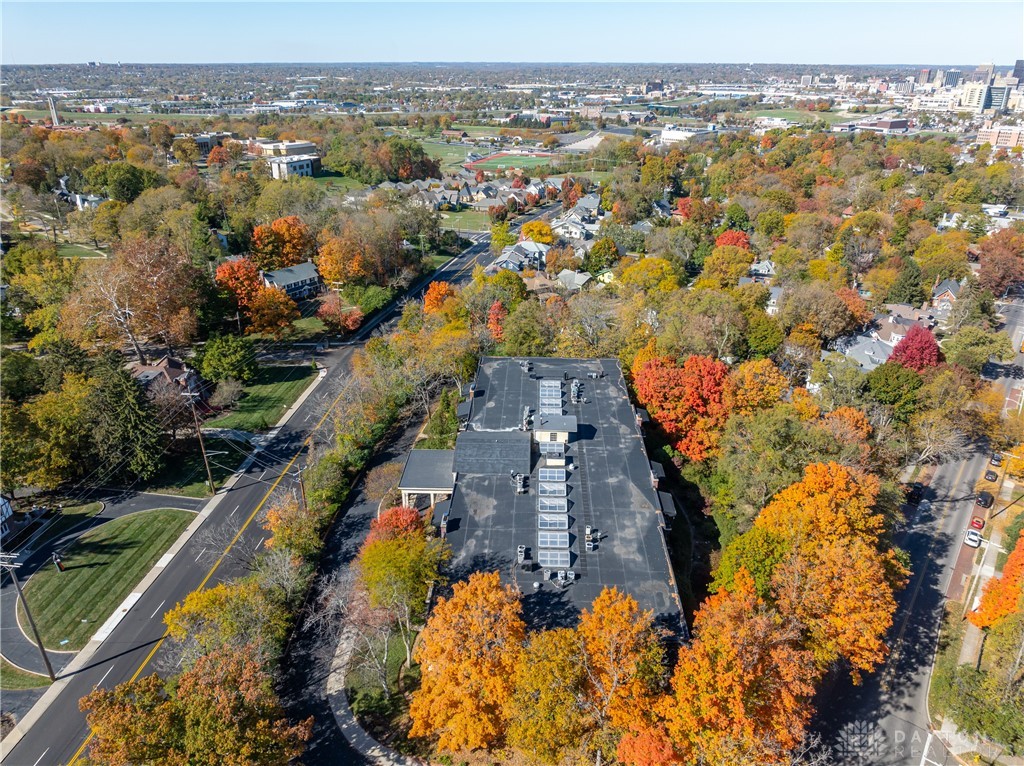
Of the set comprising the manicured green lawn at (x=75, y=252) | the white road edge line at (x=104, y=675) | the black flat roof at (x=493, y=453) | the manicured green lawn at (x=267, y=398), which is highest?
the manicured green lawn at (x=75, y=252)

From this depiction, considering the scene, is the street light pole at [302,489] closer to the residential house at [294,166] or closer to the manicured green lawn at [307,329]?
the manicured green lawn at [307,329]

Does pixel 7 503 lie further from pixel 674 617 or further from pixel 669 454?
pixel 669 454

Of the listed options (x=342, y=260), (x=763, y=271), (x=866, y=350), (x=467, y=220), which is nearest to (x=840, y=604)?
(x=866, y=350)

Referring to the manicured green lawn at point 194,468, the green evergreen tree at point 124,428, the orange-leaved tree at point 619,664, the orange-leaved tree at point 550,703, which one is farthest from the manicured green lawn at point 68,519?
the orange-leaved tree at point 619,664

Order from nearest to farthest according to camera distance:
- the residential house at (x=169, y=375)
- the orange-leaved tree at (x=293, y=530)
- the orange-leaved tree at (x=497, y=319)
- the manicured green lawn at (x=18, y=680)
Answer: the manicured green lawn at (x=18, y=680) → the orange-leaved tree at (x=293, y=530) → the residential house at (x=169, y=375) → the orange-leaved tree at (x=497, y=319)

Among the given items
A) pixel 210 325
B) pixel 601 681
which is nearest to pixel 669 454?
pixel 601 681

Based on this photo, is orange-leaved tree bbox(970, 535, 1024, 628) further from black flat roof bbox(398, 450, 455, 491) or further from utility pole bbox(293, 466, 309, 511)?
utility pole bbox(293, 466, 309, 511)

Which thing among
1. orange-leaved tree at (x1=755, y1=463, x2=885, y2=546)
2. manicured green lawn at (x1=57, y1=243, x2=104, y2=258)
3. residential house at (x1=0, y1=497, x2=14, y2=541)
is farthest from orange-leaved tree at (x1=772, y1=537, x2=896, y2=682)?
manicured green lawn at (x1=57, y1=243, x2=104, y2=258)

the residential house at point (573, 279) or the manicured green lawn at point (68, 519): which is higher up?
the residential house at point (573, 279)
